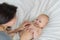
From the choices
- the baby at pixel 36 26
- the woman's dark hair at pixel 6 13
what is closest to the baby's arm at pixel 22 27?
the baby at pixel 36 26

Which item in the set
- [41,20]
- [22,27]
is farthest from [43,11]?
[22,27]

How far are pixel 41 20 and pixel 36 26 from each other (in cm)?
8

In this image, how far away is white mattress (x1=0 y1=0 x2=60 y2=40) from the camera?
165 centimetres

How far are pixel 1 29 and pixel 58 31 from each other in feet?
1.67

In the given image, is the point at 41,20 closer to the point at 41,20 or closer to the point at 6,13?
the point at 41,20

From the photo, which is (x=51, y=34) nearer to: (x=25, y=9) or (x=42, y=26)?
(x=42, y=26)

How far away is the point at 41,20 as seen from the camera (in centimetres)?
180

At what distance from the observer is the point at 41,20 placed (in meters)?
1.80

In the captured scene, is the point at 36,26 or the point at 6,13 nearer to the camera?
the point at 6,13

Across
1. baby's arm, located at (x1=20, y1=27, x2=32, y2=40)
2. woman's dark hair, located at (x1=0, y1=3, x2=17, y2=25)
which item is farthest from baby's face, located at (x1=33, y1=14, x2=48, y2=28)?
woman's dark hair, located at (x1=0, y1=3, x2=17, y2=25)

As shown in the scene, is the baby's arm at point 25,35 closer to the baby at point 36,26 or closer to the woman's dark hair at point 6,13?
the baby at point 36,26

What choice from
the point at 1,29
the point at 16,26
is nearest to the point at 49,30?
the point at 16,26

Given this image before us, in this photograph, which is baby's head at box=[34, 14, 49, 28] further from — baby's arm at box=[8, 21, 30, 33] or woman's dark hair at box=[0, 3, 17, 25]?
woman's dark hair at box=[0, 3, 17, 25]

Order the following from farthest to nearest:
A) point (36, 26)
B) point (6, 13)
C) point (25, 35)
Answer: point (36, 26), point (25, 35), point (6, 13)
